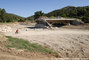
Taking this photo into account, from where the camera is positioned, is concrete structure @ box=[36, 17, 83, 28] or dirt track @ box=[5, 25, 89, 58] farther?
concrete structure @ box=[36, 17, 83, 28]

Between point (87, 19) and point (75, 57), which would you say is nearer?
point (75, 57)

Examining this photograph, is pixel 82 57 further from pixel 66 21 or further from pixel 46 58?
pixel 66 21

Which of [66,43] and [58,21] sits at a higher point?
[58,21]

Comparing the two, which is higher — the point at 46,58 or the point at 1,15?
the point at 1,15

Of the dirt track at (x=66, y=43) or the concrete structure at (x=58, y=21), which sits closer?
the dirt track at (x=66, y=43)

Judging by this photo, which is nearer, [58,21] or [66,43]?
[66,43]

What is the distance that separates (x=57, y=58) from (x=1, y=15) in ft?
188

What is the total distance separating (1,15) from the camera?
57062mm

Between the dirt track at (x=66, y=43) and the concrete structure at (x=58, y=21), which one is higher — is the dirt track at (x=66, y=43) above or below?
below

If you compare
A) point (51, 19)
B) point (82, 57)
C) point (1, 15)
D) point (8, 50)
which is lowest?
point (82, 57)

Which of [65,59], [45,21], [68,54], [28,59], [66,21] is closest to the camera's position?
[28,59]

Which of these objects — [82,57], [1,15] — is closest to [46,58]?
[82,57]

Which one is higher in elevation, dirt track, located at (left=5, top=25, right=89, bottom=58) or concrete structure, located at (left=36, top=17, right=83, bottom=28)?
concrete structure, located at (left=36, top=17, right=83, bottom=28)

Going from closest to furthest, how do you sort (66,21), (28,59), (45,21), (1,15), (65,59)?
(28,59)
(65,59)
(45,21)
(66,21)
(1,15)
